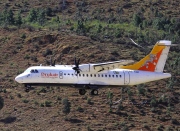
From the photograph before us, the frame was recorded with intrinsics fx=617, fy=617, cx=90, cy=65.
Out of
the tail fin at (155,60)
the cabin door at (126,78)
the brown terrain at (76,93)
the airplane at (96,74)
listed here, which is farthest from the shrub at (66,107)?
the cabin door at (126,78)

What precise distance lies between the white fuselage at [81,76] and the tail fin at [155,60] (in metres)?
0.77

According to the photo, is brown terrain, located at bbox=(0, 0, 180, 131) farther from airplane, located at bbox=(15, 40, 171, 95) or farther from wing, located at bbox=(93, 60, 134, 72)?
wing, located at bbox=(93, 60, 134, 72)

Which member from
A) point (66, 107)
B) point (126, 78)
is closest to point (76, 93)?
point (66, 107)

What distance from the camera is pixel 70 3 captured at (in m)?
146

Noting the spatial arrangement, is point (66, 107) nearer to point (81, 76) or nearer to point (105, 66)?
point (81, 76)

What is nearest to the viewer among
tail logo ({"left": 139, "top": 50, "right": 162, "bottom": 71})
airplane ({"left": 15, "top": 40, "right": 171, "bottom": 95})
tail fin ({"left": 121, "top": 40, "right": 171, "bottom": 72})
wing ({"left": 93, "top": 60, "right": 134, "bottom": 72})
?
wing ({"left": 93, "top": 60, "right": 134, "bottom": 72})

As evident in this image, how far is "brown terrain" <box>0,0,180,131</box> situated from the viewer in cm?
9712

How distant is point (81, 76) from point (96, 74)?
188cm

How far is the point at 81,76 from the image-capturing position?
237 ft

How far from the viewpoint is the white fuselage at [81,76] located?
2810 inches

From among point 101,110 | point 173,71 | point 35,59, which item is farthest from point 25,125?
point 173,71

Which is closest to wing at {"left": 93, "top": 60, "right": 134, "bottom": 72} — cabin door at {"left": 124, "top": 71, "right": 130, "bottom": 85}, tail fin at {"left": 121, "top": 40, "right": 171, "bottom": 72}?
cabin door at {"left": 124, "top": 71, "right": 130, "bottom": 85}

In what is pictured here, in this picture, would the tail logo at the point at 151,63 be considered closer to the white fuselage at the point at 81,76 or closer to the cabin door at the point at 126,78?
the white fuselage at the point at 81,76

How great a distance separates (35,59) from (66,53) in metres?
5.80
